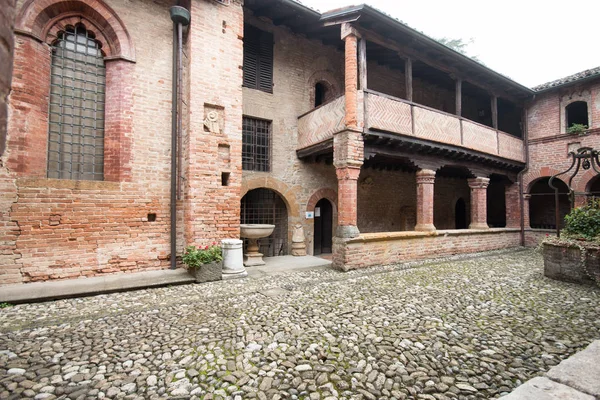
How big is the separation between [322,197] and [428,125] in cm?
396

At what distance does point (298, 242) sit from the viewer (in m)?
8.91

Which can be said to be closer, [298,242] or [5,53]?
[5,53]

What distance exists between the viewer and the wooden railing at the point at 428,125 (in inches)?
291

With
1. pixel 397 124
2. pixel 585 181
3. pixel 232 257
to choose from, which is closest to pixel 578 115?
pixel 585 181

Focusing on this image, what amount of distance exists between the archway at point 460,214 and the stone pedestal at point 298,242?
32.4 feet

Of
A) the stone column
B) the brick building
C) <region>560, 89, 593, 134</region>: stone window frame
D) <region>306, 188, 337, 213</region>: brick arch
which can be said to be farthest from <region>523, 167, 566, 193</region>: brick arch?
the stone column

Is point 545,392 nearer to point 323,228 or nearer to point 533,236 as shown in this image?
point 323,228

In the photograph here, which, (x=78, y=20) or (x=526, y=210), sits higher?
(x=78, y=20)

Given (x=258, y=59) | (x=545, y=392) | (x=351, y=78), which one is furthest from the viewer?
(x=258, y=59)

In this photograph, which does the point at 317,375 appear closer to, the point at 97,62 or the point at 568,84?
the point at 97,62

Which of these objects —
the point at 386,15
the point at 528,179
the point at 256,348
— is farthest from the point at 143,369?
the point at 528,179

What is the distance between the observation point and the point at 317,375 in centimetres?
250

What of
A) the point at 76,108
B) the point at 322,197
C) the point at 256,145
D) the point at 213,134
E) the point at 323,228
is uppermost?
the point at 76,108

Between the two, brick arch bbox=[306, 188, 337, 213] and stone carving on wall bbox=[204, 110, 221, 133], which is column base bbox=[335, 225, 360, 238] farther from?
stone carving on wall bbox=[204, 110, 221, 133]
